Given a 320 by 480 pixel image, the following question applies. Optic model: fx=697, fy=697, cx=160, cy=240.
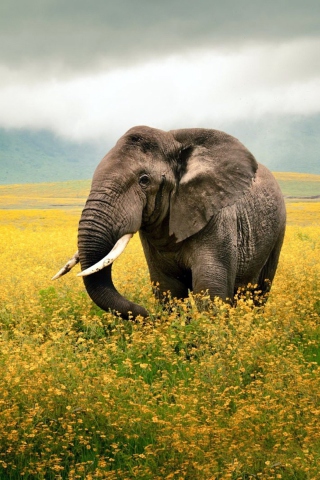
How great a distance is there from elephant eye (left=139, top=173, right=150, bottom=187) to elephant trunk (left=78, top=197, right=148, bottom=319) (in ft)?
2.62

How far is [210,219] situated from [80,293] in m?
3.21

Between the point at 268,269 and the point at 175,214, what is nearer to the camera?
the point at 175,214

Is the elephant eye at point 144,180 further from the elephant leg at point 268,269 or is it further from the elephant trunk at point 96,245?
the elephant leg at point 268,269

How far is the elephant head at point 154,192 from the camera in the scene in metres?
7.89

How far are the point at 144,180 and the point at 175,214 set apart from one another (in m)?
0.75

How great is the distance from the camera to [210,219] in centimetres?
925

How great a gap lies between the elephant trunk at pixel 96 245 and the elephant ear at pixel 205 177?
53.4 inches

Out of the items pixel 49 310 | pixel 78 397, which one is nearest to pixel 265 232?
pixel 49 310

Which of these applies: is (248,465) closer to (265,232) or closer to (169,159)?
(169,159)

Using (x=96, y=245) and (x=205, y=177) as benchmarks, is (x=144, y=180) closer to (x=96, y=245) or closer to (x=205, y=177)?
(x=205, y=177)

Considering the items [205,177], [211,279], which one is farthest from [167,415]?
[205,177]

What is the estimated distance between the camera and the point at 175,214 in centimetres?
903

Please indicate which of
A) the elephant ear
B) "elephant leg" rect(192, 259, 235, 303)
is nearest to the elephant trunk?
the elephant ear

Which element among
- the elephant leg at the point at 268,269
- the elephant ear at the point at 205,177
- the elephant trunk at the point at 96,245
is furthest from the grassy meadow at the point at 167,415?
the elephant leg at the point at 268,269
